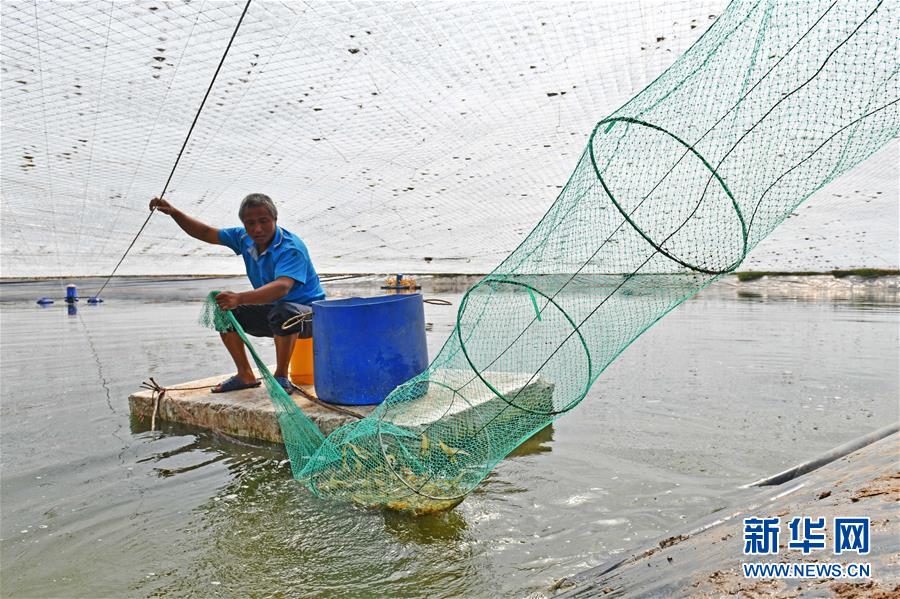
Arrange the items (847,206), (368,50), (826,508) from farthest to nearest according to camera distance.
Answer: (847,206) < (368,50) < (826,508)

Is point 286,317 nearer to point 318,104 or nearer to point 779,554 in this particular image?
point 779,554

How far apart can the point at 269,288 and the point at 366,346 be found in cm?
86

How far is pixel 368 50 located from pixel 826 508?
17.4ft

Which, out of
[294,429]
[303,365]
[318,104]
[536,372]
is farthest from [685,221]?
[318,104]

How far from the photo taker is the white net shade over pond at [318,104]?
202 inches

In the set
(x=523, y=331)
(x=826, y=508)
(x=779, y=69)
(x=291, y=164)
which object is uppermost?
(x=291, y=164)

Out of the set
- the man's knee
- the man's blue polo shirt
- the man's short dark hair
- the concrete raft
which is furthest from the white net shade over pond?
the concrete raft

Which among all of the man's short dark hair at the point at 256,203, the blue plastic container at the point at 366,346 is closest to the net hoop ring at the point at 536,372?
the blue plastic container at the point at 366,346

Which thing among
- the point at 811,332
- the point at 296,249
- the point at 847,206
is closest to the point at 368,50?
the point at 296,249

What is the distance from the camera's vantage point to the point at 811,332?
887cm

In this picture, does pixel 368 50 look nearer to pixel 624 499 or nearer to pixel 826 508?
pixel 624 499

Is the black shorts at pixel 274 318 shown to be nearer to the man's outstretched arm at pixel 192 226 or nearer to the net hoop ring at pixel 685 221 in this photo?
the man's outstretched arm at pixel 192 226

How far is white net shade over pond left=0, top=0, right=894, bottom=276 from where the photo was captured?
5121mm

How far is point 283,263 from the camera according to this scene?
4043mm
